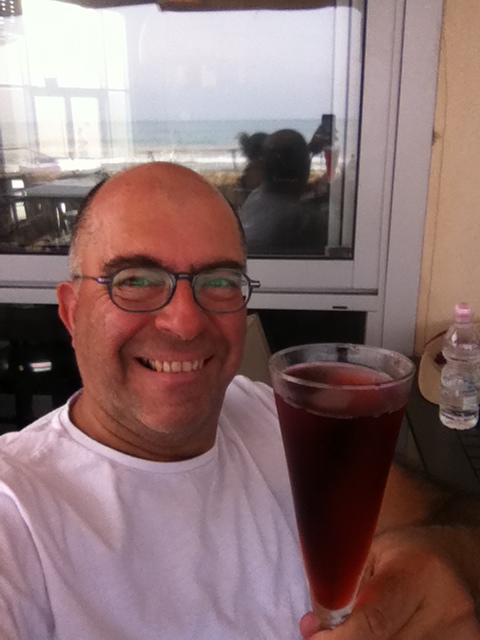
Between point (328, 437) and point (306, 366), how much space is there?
0.34ft

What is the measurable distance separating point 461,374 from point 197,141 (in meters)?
1.10

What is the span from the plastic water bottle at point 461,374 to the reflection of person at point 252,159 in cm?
77

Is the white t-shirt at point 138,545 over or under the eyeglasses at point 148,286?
under

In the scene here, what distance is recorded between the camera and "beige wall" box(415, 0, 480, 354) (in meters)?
1.71

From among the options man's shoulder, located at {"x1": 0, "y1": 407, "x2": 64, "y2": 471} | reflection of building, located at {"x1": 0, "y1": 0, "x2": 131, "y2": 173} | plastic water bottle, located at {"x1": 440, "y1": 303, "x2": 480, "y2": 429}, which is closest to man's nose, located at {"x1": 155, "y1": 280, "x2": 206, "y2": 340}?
man's shoulder, located at {"x1": 0, "y1": 407, "x2": 64, "y2": 471}

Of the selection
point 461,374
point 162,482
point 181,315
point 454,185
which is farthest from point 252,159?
point 162,482

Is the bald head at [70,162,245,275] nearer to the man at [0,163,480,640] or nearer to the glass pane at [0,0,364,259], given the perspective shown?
the man at [0,163,480,640]

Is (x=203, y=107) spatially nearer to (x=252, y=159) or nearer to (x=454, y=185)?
(x=252, y=159)

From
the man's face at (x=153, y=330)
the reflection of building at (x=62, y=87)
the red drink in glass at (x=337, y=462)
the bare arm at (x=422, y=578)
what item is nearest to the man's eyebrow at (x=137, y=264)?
the man's face at (x=153, y=330)

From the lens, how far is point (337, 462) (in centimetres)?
59

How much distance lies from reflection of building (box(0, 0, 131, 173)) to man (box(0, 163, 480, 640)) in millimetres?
1110

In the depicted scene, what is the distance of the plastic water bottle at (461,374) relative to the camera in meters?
1.60

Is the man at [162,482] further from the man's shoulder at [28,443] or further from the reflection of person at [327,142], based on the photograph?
the reflection of person at [327,142]

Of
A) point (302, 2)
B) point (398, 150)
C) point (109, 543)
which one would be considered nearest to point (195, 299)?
point (109, 543)
